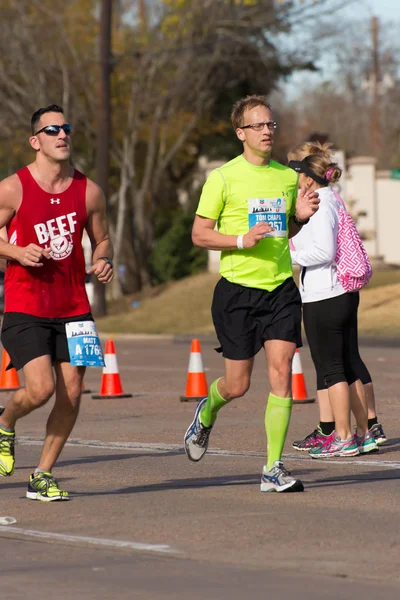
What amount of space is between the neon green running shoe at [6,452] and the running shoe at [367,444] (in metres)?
2.84

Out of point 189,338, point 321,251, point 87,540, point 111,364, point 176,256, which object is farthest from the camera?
point 176,256

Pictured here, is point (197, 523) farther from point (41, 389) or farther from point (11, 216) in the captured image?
point (11, 216)

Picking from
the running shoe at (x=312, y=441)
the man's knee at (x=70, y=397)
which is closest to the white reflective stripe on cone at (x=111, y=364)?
the running shoe at (x=312, y=441)

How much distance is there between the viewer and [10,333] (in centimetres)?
776

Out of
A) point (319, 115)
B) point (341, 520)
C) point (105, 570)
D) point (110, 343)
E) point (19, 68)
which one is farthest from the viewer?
point (319, 115)

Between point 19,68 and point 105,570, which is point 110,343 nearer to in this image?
point 105,570

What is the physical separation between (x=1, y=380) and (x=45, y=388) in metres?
8.31

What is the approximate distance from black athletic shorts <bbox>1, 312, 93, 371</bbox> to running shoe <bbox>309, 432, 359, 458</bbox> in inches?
102

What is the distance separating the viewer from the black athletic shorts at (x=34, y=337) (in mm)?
7656

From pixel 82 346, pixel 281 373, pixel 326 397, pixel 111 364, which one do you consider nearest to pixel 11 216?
pixel 82 346

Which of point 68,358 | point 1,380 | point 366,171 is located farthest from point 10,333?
point 366,171

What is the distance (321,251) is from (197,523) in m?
3.10

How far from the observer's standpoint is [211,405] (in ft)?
27.7

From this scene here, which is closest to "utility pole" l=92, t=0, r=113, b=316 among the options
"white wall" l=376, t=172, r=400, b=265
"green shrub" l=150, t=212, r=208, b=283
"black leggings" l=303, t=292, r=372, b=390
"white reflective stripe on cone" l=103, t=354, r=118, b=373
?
"green shrub" l=150, t=212, r=208, b=283
